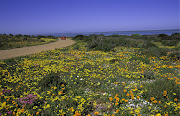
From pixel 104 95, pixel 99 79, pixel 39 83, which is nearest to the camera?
pixel 104 95

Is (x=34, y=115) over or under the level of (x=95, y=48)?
under

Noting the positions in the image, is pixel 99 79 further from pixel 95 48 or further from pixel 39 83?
pixel 95 48

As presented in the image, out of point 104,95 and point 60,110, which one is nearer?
point 60,110

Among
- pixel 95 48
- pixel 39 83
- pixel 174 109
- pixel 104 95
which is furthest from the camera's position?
pixel 95 48

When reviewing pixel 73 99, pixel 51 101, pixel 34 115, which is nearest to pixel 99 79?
pixel 73 99

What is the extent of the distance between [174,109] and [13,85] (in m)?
6.49

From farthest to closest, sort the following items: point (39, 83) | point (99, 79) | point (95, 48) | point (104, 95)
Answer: point (95, 48)
point (99, 79)
point (39, 83)
point (104, 95)

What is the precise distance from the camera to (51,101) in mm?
4418

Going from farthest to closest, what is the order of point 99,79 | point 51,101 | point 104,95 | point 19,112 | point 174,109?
point 99,79 → point 104,95 → point 51,101 → point 19,112 → point 174,109

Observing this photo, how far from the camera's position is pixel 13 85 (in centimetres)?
580

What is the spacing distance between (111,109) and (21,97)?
3.51 m

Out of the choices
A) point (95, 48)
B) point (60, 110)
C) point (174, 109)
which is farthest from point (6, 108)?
point (95, 48)

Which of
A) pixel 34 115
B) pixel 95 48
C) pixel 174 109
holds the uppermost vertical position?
pixel 95 48

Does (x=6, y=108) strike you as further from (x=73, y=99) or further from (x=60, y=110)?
(x=73, y=99)
